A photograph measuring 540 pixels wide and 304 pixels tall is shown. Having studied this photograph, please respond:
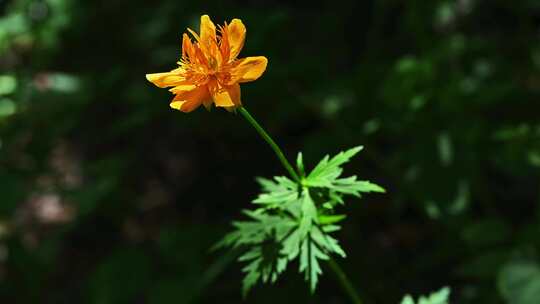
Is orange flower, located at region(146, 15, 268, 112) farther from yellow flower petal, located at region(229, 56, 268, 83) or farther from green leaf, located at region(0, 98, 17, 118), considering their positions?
green leaf, located at region(0, 98, 17, 118)

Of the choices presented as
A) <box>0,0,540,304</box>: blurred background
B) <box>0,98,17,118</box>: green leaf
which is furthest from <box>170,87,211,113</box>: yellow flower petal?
<box>0,98,17,118</box>: green leaf

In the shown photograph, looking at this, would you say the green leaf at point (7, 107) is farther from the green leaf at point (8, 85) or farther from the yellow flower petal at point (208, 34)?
the yellow flower petal at point (208, 34)

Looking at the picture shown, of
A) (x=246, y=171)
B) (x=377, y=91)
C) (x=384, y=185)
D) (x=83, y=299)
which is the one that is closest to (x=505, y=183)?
(x=384, y=185)

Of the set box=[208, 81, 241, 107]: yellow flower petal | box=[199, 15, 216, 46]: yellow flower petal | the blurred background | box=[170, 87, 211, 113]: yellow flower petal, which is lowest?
box=[208, 81, 241, 107]: yellow flower petal

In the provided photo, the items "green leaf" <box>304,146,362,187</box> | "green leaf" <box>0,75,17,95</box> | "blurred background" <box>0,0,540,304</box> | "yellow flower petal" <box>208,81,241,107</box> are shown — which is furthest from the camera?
"green leaf" <box>0,75,17,95</box>

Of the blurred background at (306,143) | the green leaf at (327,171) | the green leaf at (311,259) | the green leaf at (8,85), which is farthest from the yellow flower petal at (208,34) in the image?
the green leaf at (8,85)

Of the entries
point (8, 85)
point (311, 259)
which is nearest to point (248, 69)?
point (311, 259)
